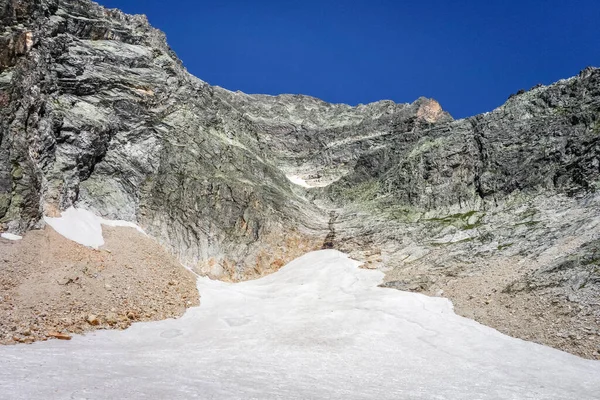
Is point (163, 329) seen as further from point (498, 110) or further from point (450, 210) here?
point (498, 110)

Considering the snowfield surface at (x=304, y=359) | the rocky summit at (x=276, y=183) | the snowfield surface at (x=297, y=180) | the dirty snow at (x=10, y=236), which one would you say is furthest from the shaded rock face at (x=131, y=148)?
the snowfield surface at (x=297, y=180)

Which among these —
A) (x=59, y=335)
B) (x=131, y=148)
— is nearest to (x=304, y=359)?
(x=59, y=335)

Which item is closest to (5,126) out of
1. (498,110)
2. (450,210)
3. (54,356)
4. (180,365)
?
(54,356)

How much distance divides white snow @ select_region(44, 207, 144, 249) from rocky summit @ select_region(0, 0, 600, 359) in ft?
3.22

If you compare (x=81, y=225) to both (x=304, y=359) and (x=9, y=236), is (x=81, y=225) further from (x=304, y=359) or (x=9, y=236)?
(x=304, y=359)

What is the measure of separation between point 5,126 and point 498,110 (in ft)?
164

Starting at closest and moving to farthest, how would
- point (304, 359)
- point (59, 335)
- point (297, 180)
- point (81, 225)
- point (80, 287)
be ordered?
point (59, 335) < point (304, 359) < point (80, 287) < point (81, 225) < point (297, 180)

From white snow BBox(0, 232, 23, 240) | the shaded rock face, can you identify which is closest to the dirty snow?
white snow BBox(0, 232, 23, 240)

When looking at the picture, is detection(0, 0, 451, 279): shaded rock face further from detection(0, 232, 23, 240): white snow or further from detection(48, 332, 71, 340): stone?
detection(48, 332, 71, 340): stone

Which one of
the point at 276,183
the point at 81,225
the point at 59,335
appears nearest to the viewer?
the point at 59,335

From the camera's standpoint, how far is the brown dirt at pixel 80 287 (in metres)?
18.1

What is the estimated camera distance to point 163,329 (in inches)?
826

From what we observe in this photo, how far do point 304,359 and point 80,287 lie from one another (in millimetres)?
12638

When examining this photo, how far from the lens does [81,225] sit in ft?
102
